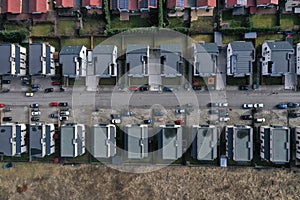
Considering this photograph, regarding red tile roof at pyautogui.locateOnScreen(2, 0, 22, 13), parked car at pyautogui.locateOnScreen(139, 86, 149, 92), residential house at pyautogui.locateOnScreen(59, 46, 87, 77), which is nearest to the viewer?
residential house at pyautogui.locateOnScreen(59, 46, 87, 77)

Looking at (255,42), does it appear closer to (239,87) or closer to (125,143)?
(239,87)

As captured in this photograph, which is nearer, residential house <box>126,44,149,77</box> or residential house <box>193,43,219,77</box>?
residential house <box>193,43,219,77</box>

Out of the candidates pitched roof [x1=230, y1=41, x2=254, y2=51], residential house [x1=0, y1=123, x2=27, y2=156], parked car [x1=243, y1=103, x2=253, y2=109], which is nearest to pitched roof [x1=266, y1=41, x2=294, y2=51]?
pitched roof [x1=230, y1=41, x2=254, y2=51]

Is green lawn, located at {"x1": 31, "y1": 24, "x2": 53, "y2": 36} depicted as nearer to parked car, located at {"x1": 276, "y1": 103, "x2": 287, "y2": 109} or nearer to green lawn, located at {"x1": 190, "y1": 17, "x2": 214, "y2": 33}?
green lawn, located at {"x1": 190, "y1": 17, "x2": 214, "y2": 33}

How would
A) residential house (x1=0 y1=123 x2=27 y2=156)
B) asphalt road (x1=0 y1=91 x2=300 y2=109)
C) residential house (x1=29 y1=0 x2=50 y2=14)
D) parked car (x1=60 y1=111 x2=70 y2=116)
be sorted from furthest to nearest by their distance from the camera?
1. parked car (x1=60 y1=111 x2=70 y2=116)
2. residential house (x1=29 y1=0 x2=50 y2=14)
3. asphalt road (x1=0 y1=91 x2=300 y2=109)
4. residential house (x1=0 y1=123 x2=27 y2=156)

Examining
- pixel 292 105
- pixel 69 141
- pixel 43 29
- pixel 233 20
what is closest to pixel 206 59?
pixel 233 20

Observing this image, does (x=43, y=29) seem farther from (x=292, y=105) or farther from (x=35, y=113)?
(x=292, y=105)
